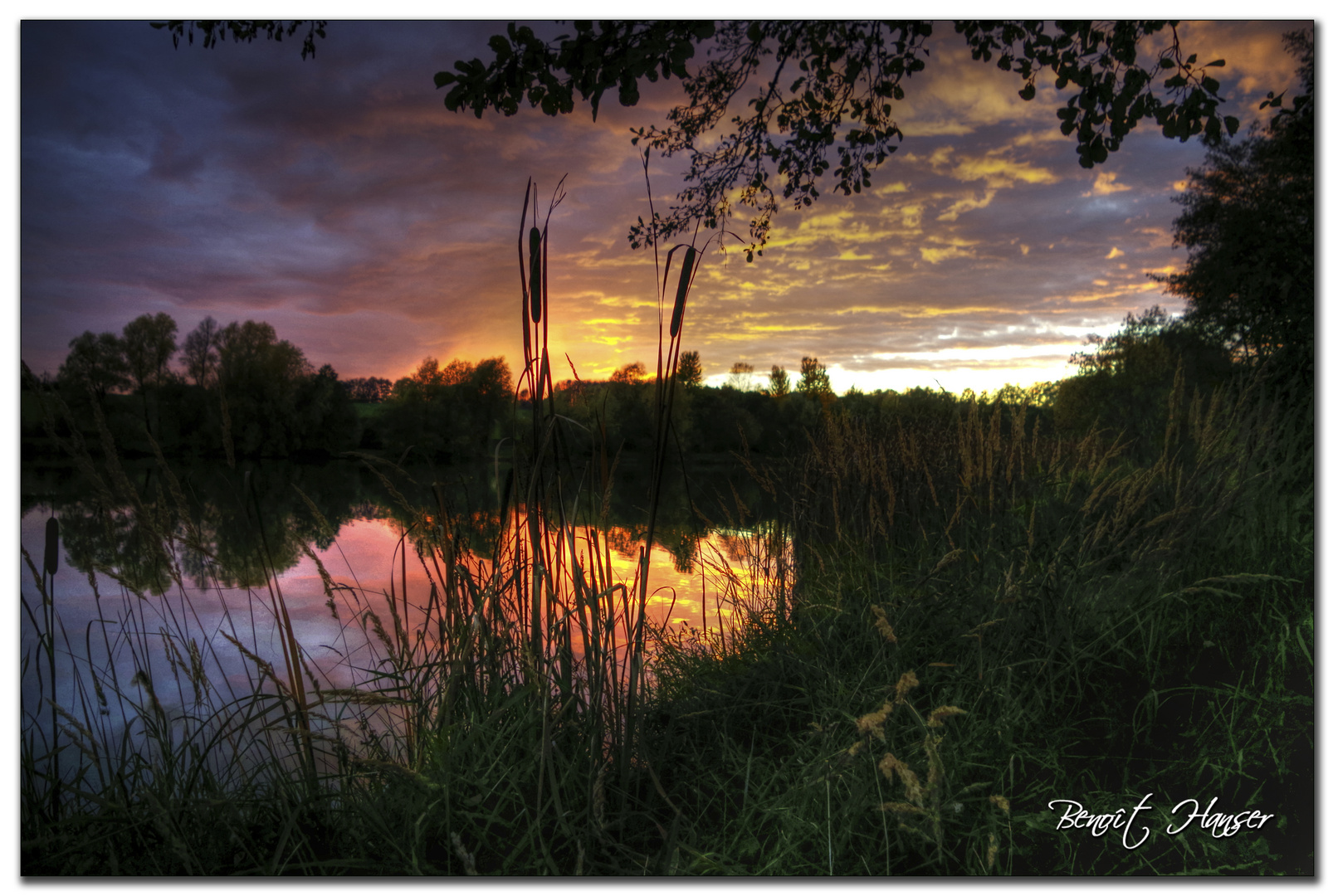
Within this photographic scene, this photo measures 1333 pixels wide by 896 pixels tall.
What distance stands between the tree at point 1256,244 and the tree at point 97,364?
14.5 ft

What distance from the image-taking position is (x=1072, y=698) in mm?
2246

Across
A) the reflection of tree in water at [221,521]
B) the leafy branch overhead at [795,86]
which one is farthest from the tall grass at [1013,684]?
the leafy branch overhead at [795,86]

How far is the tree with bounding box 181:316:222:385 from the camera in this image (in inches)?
94.2

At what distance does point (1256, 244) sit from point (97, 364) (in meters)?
6.87

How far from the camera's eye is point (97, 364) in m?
2.31

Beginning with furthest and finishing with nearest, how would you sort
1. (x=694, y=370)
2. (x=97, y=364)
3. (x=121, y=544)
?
(x=694, y=370) → (x=97, y=364) → (x=121, y=544)

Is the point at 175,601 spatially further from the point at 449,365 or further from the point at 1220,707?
the point at 1220,707

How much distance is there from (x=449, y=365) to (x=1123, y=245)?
3.10 m

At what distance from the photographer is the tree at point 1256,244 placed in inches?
148

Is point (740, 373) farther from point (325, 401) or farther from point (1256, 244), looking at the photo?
point (1256, 244)

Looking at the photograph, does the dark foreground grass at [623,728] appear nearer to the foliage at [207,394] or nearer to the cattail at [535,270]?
the cattail at [535,270]
